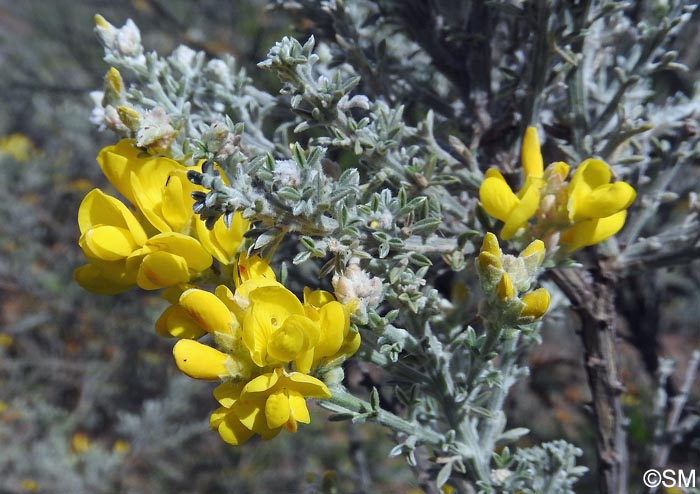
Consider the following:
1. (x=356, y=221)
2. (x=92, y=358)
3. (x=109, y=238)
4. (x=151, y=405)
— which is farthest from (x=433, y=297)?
(x=92, y=358)

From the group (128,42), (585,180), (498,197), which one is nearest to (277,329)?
(498,197)

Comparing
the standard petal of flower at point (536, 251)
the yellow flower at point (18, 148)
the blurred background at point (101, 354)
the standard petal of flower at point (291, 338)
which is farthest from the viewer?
the yellow flower at point (18, 148)

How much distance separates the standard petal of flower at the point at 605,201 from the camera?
792 millimetres

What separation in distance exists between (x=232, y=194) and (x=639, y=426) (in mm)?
2098

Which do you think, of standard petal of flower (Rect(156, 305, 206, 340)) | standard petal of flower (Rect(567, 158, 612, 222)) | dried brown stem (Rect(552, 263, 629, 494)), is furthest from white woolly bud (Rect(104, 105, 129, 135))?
Result: dried brown stem (Rect(552, 263, 629, 494))

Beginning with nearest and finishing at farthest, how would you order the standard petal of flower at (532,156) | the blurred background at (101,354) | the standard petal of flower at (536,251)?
the standard petal of flower at (536,251), the standard petal of flower at (532,156), the blurred background at (101,354)

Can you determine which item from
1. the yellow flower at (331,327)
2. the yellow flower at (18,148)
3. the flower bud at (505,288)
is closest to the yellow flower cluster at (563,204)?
the flower bud at (505,288)

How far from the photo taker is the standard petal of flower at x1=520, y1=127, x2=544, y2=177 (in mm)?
884

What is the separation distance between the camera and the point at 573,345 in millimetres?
3514

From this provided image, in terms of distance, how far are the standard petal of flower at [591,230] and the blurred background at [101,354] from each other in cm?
200

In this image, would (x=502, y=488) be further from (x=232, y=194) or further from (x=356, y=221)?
(x=232, y=194)

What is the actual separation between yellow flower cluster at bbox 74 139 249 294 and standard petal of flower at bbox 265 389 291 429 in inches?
7.2

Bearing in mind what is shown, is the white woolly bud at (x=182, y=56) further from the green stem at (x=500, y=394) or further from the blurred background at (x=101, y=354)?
the blurred background at (x=101, y=354)

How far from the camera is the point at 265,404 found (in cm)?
71
